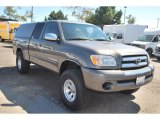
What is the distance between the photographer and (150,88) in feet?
22.6

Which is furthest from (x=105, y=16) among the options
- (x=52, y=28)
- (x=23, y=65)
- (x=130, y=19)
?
(x=52, y=28)

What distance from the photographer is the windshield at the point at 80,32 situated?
559 cm

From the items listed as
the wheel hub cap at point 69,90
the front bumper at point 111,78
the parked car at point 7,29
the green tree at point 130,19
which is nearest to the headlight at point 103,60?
the front bumper at point 111,78

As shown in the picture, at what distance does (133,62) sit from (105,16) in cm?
4103

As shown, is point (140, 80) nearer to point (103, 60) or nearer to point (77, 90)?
point (103, 60)

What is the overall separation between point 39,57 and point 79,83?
2.34m

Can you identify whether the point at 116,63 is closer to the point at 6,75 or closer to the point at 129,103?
the point at 129,103

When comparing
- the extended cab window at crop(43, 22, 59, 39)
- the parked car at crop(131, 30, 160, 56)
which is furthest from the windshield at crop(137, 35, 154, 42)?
the extended cab window at crop(43, 22, 59, 39)

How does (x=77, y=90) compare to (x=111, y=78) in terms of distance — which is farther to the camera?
(x=77, y=90)

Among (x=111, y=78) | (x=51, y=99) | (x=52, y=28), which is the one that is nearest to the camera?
(x=111, y=78)

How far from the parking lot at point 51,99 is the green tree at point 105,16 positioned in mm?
37835

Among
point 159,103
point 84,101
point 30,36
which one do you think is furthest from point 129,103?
point 30,36

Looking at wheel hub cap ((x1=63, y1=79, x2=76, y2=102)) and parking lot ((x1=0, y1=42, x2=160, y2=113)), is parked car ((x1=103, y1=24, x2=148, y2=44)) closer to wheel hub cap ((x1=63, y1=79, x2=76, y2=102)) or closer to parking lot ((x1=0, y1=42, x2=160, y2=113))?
parking lot ((x1=0, y1=42, x2=160, y2=113))

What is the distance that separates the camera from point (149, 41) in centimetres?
1653
